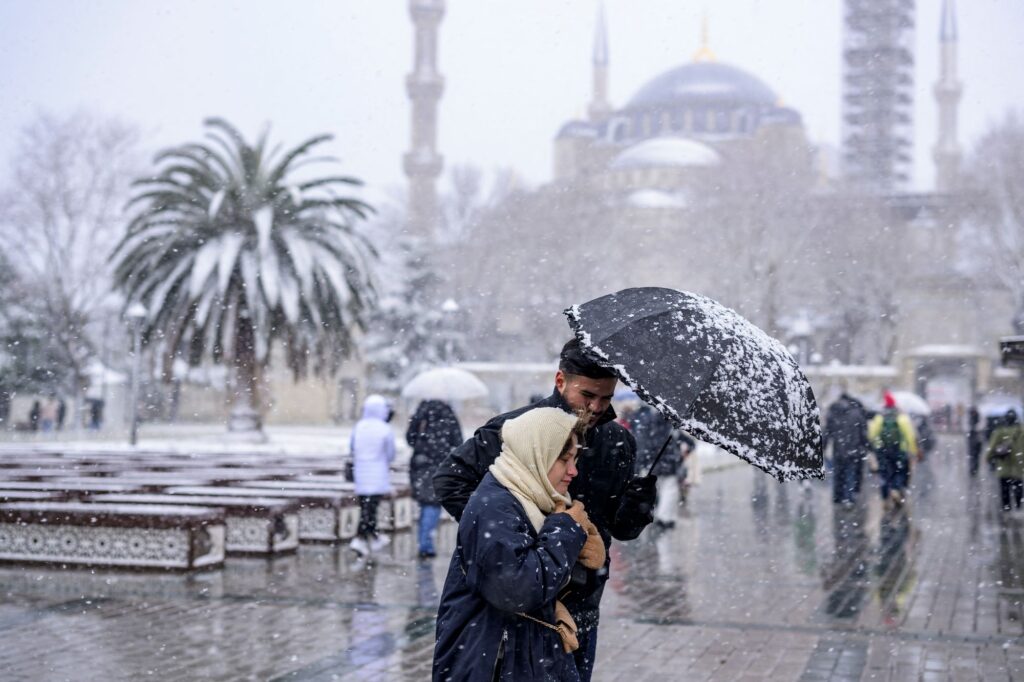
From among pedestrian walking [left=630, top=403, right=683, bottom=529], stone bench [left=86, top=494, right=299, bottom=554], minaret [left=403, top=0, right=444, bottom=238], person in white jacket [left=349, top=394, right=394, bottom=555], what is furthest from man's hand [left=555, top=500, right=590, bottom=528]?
minaret [left=403, top=0, right=444, bottom=238]

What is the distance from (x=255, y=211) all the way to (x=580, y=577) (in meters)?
28.4

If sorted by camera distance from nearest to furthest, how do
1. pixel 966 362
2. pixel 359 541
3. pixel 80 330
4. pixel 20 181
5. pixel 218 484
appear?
pixel 359 541 < pixel 218 484 < pixel 20 181 < pixel 80 330 < pixel 966 362

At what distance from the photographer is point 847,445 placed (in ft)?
58.1

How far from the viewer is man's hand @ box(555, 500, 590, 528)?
126 inches

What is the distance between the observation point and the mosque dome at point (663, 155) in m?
86.6

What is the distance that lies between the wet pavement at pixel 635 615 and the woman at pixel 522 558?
11.5 feet

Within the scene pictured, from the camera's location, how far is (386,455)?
11805mm

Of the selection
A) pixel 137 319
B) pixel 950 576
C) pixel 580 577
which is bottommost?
pixel 950 576

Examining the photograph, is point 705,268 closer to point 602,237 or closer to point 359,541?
point 602,237

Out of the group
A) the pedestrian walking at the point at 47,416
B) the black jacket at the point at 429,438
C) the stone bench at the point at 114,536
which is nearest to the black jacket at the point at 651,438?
the black jacket at the point at 429,438

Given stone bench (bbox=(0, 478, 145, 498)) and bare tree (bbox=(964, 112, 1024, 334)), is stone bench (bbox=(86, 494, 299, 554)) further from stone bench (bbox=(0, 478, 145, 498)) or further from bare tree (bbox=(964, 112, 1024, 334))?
bare tree (bbox=(964, 112, 1024, 334))

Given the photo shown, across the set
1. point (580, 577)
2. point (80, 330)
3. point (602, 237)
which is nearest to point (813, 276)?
point (602, 237)

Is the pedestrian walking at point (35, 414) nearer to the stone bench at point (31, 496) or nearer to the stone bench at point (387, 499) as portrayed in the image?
the stone bench at point (387, 499)

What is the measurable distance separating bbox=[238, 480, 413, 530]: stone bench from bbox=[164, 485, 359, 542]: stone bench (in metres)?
0.47
